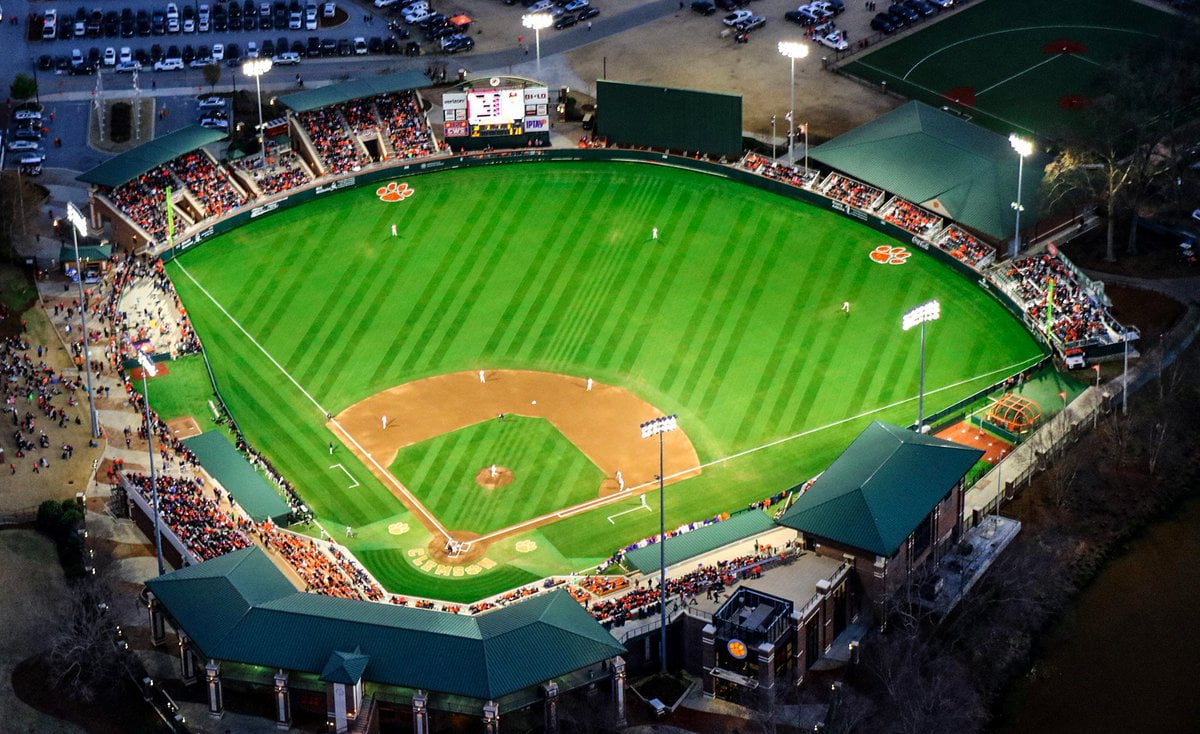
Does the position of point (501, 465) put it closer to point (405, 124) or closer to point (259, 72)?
point (405, 124)

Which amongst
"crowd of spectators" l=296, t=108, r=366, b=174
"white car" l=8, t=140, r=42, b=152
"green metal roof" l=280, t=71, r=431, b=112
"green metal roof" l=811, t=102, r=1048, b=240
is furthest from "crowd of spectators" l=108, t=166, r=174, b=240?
"green metal roof" l=811, t=102, r=1048, b=240

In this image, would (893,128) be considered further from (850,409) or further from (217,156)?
(217,156)

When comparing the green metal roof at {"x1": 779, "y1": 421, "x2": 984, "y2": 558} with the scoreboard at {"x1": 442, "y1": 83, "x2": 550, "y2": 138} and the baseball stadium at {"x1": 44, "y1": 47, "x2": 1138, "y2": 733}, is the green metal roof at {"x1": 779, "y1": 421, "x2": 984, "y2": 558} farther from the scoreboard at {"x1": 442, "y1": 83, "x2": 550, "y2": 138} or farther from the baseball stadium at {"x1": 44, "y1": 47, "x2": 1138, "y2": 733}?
the scoreboard at {"x1": 442, "y1": 83, "x2": 550, "y2": 138}

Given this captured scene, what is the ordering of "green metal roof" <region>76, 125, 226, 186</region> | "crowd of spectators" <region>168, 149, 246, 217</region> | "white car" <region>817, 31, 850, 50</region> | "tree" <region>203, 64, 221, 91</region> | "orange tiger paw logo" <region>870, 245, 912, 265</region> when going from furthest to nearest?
"white car" <region>817, 31, 850, 50</region>, "tree" <region>203, 64, 221, 91</region>, "crowd of spectators" <region>168, 149, 246, 217</region>, "green metal roof" <region>76, 125, 226, 186</region>, "orange tiger paw logo" <region>870, 245, 912, 265</region>

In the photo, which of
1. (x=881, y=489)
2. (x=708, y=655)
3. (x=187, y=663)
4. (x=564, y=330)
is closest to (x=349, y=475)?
(x=564, y=330)

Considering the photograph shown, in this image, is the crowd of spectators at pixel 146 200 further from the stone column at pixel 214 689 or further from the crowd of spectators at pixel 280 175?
the stone column at pixel 214 689

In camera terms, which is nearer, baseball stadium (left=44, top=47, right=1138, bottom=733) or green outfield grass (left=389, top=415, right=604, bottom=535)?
baseball stadium (left=44, top=47, right=1138, bottom=733)

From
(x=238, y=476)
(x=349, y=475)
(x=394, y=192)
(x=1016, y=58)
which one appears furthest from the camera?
(x=1016, y=58)

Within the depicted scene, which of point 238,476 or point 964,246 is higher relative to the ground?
point 964,246
